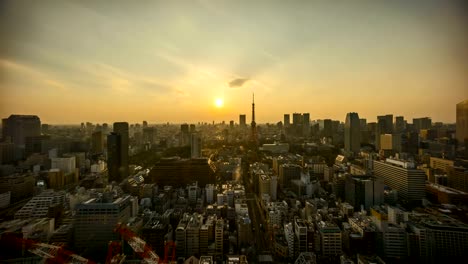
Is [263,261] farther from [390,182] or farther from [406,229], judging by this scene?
[390,182]

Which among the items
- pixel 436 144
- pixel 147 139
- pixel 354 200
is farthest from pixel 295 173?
pixel 147 139

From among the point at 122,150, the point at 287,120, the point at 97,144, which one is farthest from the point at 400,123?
the point at 97,144

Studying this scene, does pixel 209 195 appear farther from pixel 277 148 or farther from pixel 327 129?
pixel 327 129

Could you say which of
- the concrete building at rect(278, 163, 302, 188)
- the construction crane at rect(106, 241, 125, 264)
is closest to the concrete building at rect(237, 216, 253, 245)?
the construction crane at rect(106, 241, 125, 264)

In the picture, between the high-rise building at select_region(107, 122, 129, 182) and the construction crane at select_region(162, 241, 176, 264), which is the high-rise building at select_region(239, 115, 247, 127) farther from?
the construction crane at select_region(162, 241, 176, 264)

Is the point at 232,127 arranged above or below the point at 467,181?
above

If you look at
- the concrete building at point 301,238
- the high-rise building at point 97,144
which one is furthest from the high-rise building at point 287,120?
the concrete building at point 301,238
